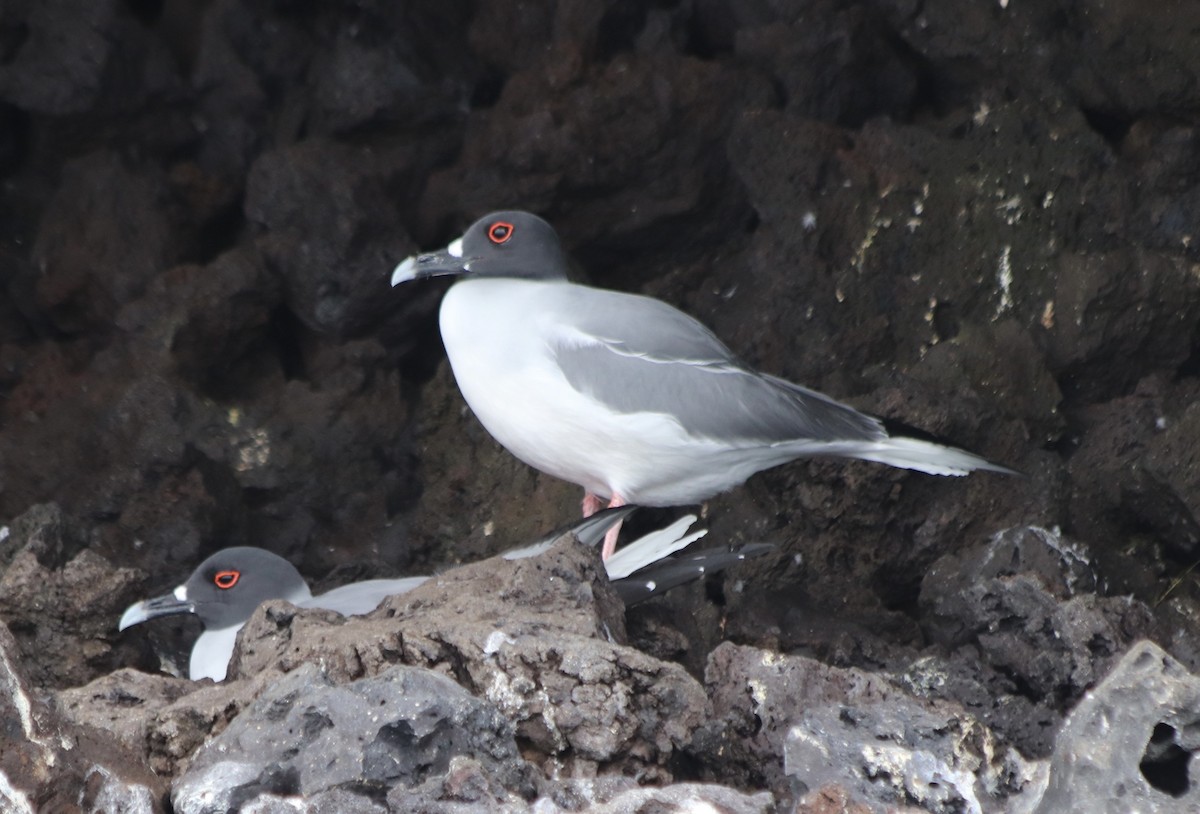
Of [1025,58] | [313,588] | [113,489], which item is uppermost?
[1025,58]

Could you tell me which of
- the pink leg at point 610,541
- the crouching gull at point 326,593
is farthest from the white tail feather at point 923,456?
the pink leg at point 610,541

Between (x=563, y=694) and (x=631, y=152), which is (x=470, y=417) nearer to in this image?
(x=631, y=152)

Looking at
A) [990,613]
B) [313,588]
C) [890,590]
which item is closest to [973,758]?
[990,613]

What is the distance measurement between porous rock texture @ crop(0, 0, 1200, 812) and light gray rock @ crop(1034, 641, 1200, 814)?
2.25 meters

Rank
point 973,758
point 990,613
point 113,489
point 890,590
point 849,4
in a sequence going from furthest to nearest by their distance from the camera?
point 849,4 < point 113,489 < point 890,590 < point 990,613 < point 973,758

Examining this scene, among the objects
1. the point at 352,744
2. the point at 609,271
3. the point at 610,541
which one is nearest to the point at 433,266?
the point at 610,541

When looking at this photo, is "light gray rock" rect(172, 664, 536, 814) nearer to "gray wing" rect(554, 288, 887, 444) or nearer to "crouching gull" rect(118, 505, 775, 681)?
"crouching gull" rect(118, 505, 775, 681)

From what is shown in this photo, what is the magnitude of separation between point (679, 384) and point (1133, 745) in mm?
3049

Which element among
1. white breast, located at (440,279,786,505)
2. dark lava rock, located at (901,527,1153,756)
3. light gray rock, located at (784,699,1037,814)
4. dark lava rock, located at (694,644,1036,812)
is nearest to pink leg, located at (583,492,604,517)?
white breast, located at (440,279,786,505)

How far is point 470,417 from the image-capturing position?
25.5 ft

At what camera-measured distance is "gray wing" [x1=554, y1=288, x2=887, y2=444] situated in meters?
5.88

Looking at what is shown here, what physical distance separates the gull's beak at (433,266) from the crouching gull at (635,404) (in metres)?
0.26

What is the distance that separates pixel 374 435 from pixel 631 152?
6.09 feet

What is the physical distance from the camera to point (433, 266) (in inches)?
251
